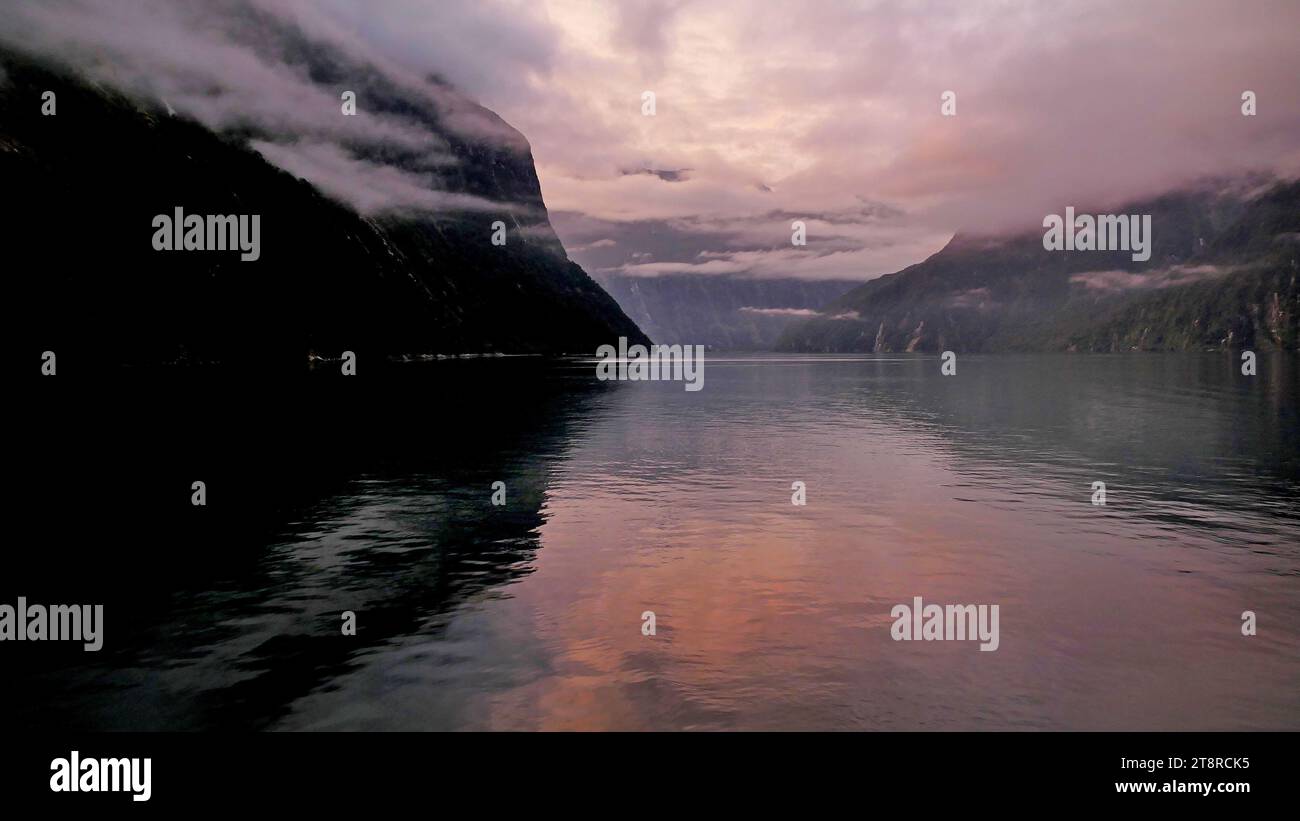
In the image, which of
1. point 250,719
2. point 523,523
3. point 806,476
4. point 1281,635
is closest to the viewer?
point 250,719

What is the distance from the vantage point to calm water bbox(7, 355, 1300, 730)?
1541 cm

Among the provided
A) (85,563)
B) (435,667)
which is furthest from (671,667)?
(85,563)

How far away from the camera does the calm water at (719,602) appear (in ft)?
50.6

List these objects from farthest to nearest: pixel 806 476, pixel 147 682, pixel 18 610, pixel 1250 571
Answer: pixel 806 476 → pixel 1250 571 → pixel 18 610 → pixel 147 682

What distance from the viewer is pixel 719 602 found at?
21922 mm

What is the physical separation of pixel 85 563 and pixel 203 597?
24.3ft

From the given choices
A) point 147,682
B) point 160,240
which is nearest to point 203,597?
point 147,682

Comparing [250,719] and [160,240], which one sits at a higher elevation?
[160,240]

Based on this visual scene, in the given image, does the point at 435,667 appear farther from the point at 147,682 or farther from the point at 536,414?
the point at 536,414

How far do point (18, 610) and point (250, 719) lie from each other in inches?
493

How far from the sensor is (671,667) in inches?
677

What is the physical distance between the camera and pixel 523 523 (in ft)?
108

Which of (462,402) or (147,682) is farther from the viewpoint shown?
(462,402)
